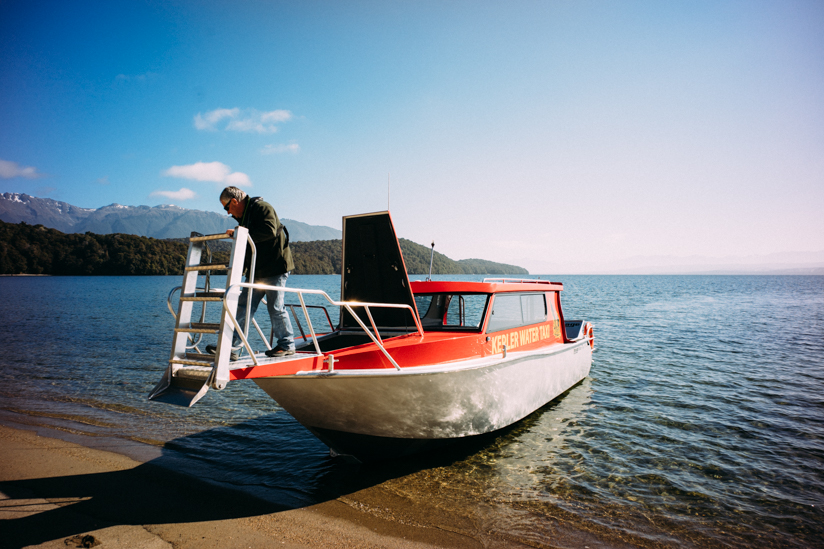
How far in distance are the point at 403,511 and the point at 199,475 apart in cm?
283

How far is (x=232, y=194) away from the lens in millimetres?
4117

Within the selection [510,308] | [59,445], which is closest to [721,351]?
[510,308]

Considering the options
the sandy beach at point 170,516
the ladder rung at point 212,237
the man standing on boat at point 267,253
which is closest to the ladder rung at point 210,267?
the ladder rung at point 212,237

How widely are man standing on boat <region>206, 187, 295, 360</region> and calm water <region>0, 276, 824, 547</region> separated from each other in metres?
2.09

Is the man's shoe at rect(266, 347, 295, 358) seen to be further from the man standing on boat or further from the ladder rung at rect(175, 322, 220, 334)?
the ladder rung at rect(175, 322, 220, 334)

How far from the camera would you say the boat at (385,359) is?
12.3 feet

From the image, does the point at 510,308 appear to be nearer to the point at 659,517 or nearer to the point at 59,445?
the point at 659,517

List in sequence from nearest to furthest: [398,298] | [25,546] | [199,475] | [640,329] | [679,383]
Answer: [25,546], [199,475], [398,298], [679,383], [640,329]

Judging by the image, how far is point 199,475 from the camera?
5348 millimetres

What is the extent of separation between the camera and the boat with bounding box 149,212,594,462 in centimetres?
374

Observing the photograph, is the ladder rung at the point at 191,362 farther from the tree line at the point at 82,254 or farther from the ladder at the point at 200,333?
the tree line at the point at 82,254

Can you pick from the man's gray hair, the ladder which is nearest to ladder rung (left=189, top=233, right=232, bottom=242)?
the ladder

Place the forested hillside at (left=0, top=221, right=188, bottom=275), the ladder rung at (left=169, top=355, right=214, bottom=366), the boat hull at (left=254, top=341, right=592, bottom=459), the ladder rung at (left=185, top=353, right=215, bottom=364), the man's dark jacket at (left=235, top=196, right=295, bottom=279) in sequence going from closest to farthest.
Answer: the ladder rung at (left=169, top=355, right=214, bottom=366)
the ladder rung at (left=185, top=353, right=215, bottom=364)
the man's dark jacket at (left=235, top=196, right=295, bottom=279)
the boat hull at (left=254, top=341, right=592, bottom=459)
the forested hillside at (left=0, top=221, right=188, bottom=275)

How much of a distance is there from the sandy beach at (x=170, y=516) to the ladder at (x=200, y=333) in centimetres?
149
